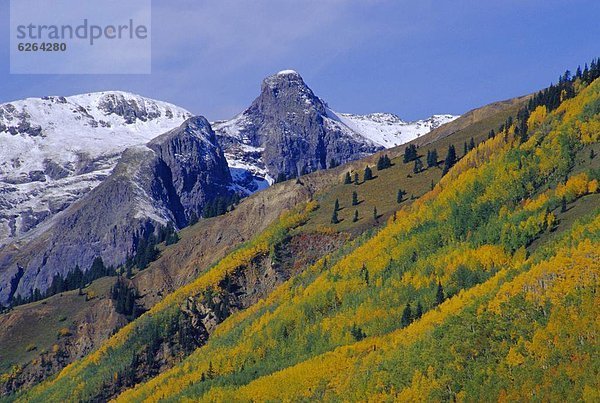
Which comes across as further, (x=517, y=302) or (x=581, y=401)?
(x=517, y=302)

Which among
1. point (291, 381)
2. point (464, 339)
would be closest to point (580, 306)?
point (464, 339)

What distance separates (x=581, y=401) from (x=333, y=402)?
52365 millimetres

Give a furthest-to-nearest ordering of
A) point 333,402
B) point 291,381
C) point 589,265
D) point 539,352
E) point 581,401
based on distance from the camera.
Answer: point 291,381 → point 333,402 → point 589,265 → point 539,352 → point 581,401

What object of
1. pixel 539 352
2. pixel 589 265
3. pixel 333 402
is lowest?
pixel 333 402

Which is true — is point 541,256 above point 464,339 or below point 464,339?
above

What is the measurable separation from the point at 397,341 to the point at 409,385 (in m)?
16.6

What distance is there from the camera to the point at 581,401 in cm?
14475

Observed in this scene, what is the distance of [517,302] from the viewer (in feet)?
561

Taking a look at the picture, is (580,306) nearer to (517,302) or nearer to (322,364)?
(517,302)

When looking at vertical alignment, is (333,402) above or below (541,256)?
below

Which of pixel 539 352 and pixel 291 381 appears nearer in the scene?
pixel 539 352

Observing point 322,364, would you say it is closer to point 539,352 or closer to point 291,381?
point 291,381

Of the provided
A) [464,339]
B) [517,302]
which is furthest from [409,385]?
[517,302]

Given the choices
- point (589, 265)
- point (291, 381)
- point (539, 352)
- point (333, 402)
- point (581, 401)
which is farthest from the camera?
point (291, 381)
